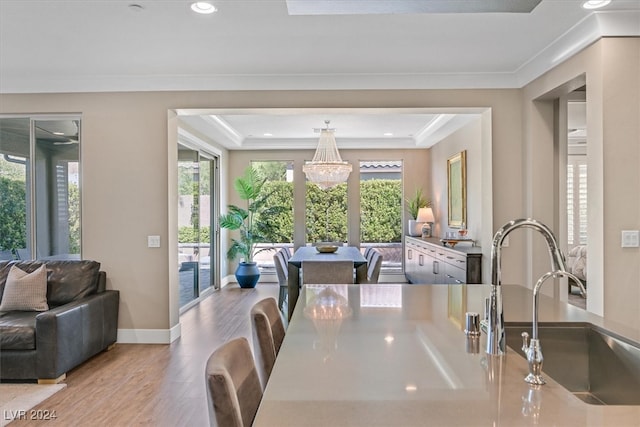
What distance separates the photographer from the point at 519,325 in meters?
1.72

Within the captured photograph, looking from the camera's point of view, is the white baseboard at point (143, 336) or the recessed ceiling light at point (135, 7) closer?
the recessed ceiling light at point (135, 7)

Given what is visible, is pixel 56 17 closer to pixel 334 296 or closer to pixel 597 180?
pixel 334 296

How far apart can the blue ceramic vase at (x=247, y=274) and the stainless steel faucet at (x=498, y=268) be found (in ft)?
21.1

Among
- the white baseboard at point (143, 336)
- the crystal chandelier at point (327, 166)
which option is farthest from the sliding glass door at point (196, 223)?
the crystal chandelier at point (327, 166)

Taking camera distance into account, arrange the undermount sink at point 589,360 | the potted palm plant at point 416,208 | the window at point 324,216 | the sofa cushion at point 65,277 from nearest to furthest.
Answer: the undermount sink at point 589,360, the sofa cushion at point 65,277, the potted palm plant at point 416,208, the window at point 324,216

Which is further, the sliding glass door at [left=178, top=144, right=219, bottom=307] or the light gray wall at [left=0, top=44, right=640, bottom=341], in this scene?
the sliding glass door at [left=178, top=144, right=219, bottom=307]

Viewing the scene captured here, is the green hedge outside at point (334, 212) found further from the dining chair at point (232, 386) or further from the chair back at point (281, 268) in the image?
the dining chair at point (232, 386)

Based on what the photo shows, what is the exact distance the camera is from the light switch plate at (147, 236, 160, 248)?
430cm

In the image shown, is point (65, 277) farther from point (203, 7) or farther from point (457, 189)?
point (457, 189)

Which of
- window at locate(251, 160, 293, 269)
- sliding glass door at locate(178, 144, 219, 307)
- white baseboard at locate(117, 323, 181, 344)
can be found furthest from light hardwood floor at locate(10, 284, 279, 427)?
window at locate(251, 160, 293, 269)

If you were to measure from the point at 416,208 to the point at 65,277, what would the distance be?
227 inches

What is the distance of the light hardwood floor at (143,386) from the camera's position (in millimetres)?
2744

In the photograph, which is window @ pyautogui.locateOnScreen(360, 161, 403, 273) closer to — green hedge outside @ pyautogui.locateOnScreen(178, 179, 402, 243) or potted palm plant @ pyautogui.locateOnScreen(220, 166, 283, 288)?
green hedge outside @ pyautogui.locateOnScreen(178, 179, 402, 243)

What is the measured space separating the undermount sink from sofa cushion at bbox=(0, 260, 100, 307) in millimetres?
3847
